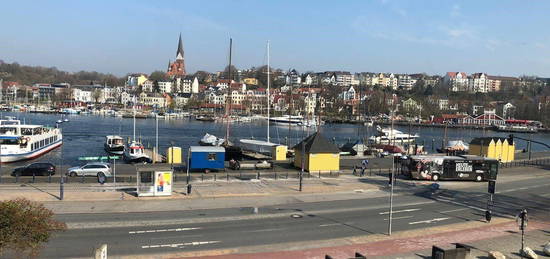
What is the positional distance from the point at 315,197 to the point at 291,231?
1058 cm

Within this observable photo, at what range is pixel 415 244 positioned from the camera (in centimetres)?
2248

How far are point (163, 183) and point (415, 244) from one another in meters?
17.6

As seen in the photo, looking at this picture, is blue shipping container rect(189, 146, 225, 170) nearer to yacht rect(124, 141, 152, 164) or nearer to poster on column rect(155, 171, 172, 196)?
poster on column rect(155, 171, 172, 196)

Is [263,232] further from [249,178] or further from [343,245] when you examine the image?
[249,178]

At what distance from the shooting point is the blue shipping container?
138 feet

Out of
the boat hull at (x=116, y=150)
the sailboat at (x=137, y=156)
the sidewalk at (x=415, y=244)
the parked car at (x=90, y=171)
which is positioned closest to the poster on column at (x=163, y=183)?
the parked car at (x=90, y=171)

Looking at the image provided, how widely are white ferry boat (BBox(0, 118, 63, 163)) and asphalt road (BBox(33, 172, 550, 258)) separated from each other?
39085mm

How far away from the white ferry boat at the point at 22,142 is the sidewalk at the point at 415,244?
48276mm

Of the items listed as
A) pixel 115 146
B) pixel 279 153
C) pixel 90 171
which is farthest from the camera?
pixel 115 146

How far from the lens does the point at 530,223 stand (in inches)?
1128

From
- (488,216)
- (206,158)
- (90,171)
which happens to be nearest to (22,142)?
(90,171)

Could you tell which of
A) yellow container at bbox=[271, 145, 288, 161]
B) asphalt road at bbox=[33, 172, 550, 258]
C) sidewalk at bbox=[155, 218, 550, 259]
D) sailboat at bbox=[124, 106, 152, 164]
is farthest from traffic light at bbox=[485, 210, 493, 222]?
sailboat at bbox=[124, 106, 152, 164]

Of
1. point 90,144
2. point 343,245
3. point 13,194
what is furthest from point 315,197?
point 90,144

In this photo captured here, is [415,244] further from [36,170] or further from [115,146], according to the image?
[115,146]
